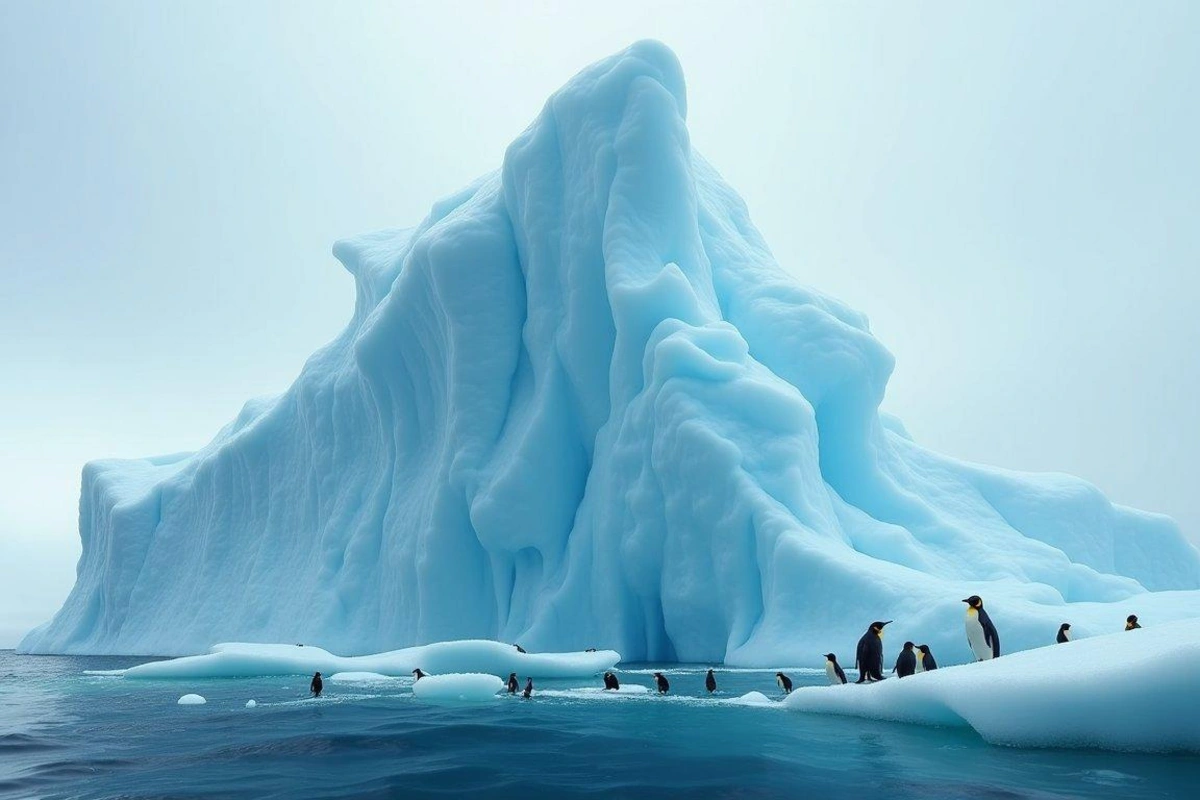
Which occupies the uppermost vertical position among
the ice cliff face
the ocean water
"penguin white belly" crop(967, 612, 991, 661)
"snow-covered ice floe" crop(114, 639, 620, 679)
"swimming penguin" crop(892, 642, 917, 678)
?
the ice cliff face

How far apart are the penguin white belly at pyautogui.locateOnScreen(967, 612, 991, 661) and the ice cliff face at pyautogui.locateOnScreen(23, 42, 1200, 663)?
2268mm

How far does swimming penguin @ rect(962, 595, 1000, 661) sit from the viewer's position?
40.6ft

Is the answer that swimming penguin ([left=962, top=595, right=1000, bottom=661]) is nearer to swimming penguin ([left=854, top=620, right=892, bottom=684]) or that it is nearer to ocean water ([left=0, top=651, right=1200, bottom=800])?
swimming penguin ([left=854, top=620, right=892, bottom=684])

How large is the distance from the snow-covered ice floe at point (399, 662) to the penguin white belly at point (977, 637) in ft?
20.7

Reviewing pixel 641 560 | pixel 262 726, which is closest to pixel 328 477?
pixel 641 560

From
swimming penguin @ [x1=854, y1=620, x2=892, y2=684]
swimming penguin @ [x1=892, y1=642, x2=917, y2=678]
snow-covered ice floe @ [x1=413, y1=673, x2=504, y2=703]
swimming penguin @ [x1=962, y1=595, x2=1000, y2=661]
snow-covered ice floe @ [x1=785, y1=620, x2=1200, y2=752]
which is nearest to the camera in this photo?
snow-covered ice floe @ [x1=785, y1=620, x2=1200, y2=752]

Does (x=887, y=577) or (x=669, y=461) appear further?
(x=669, y=461)

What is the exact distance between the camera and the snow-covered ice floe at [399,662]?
15.8 metres

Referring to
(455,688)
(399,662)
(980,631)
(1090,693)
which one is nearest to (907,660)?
(980,631)

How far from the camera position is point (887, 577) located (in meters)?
16.9

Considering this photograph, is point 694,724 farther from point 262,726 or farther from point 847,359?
point 847,359

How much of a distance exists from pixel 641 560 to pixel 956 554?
25.7 ft

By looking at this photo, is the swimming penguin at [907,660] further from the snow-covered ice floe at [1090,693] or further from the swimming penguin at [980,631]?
the snow-covered ice floe at [1090,693]

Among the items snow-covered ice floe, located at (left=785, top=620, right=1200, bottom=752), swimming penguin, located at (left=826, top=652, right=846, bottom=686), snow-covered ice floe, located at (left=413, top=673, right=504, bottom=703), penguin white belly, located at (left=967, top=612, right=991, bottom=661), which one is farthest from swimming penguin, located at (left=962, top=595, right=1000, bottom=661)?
snow-covered ice floe, located at (left=413, top=673, right=504, bottom=703)
